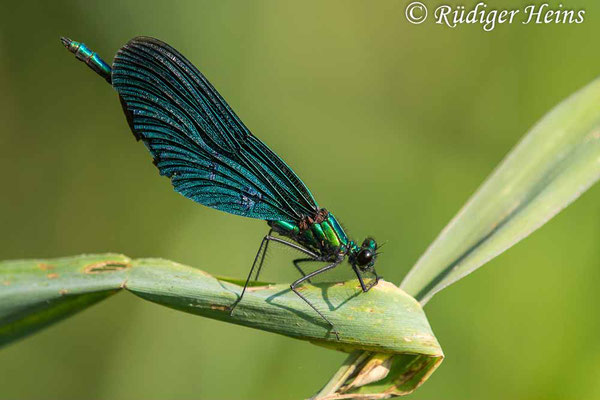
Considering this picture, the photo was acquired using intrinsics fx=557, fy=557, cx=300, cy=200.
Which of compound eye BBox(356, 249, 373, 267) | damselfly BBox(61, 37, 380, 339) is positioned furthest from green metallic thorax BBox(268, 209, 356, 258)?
compound eye BBox(356, 249, 373, 267)

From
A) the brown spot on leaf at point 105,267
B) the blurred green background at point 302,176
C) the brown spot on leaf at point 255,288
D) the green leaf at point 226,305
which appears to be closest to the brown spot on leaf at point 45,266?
the green leaf at point 226,305

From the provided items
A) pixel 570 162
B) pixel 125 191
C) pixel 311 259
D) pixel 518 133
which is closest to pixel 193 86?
pixel 311 259

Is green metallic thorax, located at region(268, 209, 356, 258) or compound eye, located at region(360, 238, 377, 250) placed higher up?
compound eye, located at region(360, 238, 377, 250)

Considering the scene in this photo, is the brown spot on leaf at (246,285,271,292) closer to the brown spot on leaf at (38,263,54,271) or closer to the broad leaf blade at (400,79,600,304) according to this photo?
the broad leaf blade at (400,79,600,304)

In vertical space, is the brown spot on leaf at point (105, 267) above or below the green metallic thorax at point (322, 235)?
below

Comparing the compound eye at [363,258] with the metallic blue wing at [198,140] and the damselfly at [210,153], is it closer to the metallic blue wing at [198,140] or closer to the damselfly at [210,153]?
the damselfly at [210,153]

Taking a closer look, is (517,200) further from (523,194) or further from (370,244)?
(370,244)
